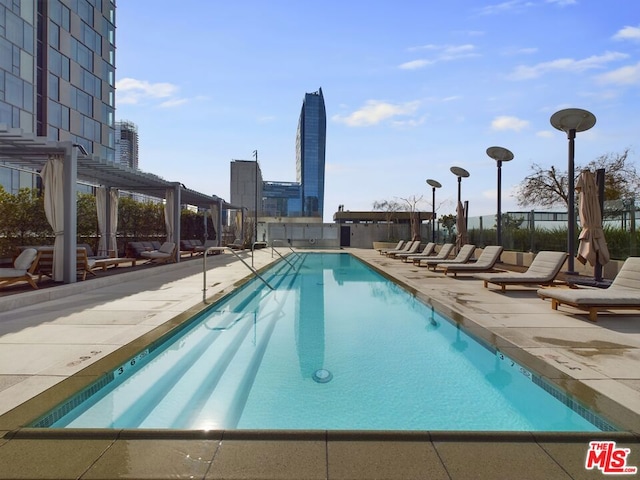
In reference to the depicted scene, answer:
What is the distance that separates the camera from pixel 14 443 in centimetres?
222

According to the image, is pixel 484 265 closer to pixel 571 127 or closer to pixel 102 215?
pixel 571 127

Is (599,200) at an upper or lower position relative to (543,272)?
upper

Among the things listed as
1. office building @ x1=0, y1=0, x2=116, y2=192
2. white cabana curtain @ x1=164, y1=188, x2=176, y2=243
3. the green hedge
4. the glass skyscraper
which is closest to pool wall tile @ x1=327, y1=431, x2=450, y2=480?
the green hedge

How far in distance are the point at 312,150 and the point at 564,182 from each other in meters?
98.8

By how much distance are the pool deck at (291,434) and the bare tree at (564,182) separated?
2096 cm

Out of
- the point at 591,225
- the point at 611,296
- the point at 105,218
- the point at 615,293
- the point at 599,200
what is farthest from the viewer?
the point at 105,218

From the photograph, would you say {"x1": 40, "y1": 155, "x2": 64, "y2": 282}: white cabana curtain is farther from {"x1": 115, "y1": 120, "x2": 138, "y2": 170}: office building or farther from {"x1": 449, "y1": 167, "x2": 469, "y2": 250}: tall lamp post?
{"x1": 115, "y1": 120, "x2": 138, "y2": 170}: office building

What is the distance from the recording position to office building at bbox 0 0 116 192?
21.4m

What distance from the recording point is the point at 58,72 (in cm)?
2517

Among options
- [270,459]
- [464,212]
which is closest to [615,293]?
[270,459]

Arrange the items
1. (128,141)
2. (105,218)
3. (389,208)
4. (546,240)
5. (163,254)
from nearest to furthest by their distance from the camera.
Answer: (546,240)
(105,218)
(163,254)
(389,208)
(128,141)

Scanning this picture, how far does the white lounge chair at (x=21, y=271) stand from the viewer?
22.6ft

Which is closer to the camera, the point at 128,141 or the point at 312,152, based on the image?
the point at 128,141

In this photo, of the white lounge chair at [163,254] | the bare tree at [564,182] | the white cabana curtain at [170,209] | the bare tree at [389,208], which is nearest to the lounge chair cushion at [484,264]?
the white lounge chair at [163,254]
